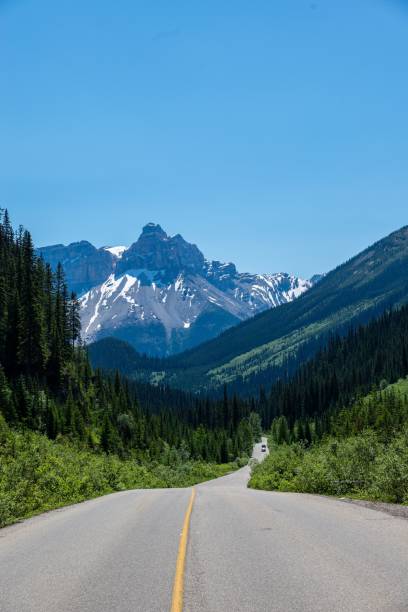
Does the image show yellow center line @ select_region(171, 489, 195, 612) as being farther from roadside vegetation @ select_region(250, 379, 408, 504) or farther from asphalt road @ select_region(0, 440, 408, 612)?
roadside vegetation @ select_region(250, 379, 408, 504)

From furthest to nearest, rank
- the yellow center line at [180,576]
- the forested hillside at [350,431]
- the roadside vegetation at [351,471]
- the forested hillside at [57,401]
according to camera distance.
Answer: the forested hillside at [57,401], the forested hillside at [350,431], the roadside vegetation at [351,471], the yellow center line at [180,576]

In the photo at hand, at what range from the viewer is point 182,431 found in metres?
126

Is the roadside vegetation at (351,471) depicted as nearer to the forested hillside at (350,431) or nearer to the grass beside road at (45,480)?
the forested hillside at (350,431)

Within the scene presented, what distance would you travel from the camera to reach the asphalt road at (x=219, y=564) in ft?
26.0

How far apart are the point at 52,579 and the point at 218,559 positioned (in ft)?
10.6

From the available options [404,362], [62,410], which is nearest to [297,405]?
[404,362]

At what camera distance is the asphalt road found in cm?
793

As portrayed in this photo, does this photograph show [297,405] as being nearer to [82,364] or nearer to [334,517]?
[82,364]

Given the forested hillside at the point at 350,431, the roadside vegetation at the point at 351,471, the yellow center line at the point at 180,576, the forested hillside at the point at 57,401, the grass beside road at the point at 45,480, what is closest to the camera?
the yellow center line at the point at 180,576

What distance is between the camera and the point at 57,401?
265 ft

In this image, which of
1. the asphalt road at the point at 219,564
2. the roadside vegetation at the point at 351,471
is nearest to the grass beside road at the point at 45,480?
the asphalt road at the point at 219,564

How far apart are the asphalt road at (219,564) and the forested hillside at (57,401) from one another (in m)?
11.6

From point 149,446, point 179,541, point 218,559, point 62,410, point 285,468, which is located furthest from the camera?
point 149,446

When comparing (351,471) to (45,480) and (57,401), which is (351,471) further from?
(57,401)
